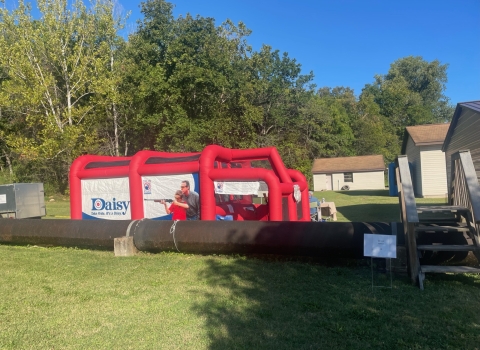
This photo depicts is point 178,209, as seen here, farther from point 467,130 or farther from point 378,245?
point 467,130

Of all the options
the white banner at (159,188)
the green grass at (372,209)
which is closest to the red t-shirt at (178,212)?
the white banner at (159,188)

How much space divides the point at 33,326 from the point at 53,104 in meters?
26.8

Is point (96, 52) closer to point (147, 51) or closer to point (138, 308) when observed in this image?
point (147, 51)

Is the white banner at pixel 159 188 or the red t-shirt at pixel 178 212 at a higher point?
the white banner at pixel 159 188

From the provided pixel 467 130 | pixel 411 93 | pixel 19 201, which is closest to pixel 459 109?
pixel 467 130

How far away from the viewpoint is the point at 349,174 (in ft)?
160

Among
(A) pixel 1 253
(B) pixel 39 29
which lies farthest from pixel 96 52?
(A) pixel 1 253

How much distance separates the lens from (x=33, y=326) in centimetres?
535

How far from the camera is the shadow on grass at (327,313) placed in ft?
15.2

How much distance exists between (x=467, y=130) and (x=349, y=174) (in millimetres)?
34903

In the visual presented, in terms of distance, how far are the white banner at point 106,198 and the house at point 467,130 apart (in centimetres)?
948

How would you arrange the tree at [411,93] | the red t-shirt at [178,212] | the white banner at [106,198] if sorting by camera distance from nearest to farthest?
the red t-shirt at [178,212] → the white banner at [106,198] → the tree at [411,93]

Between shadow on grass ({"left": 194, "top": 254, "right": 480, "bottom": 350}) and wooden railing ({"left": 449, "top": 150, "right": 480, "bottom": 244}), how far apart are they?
1.12 meters

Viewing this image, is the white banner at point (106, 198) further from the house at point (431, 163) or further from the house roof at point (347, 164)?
the house roof at point (347, 164)
